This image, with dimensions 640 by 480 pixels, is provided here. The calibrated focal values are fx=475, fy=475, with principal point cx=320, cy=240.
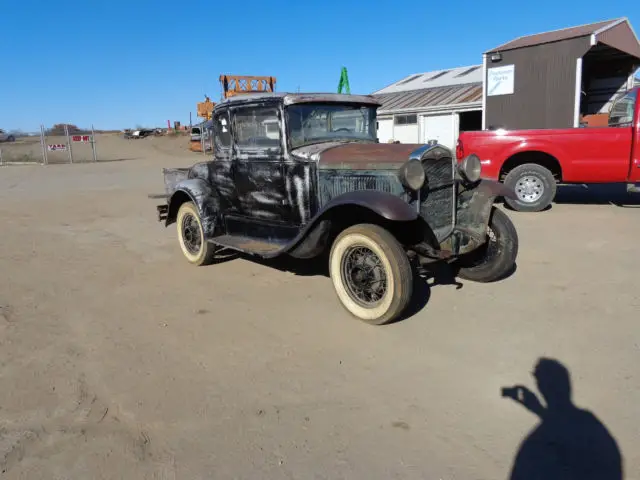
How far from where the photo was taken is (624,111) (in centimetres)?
785

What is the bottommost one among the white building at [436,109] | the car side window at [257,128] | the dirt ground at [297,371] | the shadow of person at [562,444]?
the shadow of person at [562,444]

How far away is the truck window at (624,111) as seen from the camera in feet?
25.0

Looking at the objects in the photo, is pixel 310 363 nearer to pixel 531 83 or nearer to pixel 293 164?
pixel 293 164

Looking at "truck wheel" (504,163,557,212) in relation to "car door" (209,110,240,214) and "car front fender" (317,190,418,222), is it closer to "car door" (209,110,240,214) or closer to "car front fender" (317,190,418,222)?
"car door" (209,110,240,214)

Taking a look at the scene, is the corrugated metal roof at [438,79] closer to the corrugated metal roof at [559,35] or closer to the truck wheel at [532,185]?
the corrugated metal roof at [559,35]

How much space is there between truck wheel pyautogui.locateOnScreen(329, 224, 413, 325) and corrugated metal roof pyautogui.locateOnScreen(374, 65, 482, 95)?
1959cm

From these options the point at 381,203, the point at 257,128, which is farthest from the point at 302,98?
the point at 381,203

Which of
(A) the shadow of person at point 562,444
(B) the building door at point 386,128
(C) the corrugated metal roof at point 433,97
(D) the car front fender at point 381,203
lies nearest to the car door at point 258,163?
(D) the car front fender at point 381,203

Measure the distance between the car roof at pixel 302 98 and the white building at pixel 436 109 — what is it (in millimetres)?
14687

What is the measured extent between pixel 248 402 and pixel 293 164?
244cm

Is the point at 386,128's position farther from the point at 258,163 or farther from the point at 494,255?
the point at 494,255

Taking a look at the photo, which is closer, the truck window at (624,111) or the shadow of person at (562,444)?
the shadow of person at (562,444)

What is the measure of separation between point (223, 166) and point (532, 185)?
5588mm

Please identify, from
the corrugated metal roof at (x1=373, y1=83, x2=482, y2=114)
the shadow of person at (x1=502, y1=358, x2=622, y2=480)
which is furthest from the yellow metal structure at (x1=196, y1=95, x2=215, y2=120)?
the shadow of person at (x1=502, y1=358, x2=622, y2=480)
